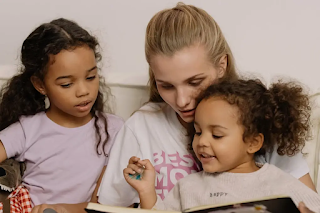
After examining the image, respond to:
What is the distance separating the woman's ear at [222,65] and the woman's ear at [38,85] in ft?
2.07

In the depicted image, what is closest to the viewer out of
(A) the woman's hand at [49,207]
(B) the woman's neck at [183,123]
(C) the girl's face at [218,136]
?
(C) the girl's face at [218,136]

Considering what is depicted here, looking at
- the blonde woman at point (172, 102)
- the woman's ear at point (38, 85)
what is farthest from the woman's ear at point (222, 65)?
the woman's ear at point (38, 85)

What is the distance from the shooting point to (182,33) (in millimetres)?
1313

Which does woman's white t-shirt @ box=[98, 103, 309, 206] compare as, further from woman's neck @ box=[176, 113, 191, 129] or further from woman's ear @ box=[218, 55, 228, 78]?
woman's ear @ box=[218, 55, 228, 78]

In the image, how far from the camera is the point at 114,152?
4.95ft

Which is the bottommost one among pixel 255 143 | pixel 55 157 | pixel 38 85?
pixel 55 157

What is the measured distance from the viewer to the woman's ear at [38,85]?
61.4 inches

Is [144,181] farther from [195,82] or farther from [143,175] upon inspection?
[195,82]

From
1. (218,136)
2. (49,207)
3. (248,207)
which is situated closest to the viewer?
(248,207)

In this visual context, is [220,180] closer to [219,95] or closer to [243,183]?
[243,183]

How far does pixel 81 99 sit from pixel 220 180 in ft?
1.79

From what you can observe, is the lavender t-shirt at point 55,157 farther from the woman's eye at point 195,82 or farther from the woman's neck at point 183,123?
the woman's eye at point 195,82

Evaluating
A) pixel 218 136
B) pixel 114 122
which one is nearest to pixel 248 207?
pixel 218 136

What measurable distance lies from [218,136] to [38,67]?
0.68 metres
